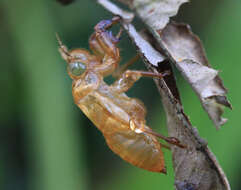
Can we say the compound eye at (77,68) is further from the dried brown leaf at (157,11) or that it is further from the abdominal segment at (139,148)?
the dried brown leaf at (157,11)

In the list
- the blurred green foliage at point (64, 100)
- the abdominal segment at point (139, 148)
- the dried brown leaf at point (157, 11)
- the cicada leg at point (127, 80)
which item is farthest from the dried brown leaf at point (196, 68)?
the blurred green foliage at point (64, 100)

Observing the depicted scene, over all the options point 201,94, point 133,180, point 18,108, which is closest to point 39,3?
point 18,108

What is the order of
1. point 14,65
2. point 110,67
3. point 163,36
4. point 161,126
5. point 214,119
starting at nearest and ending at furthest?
1. point 214,119
2. point 163,36
3. point 110,67
4. point 161,126
5. point 14,65

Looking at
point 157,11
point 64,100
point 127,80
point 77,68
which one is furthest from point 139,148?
point 64,100

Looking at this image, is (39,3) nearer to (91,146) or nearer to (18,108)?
(18,108)

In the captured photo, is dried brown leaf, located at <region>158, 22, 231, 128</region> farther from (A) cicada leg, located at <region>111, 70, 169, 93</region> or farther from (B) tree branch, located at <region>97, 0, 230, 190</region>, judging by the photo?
(A) cicada leg, located at <region>111, 70, 169, 93</region>

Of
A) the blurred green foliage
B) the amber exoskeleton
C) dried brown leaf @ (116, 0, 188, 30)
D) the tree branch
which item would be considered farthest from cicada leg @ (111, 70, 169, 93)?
the blurred green foliage

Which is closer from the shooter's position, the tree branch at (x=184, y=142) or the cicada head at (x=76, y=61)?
the tree branch at (x=184, y=142)
